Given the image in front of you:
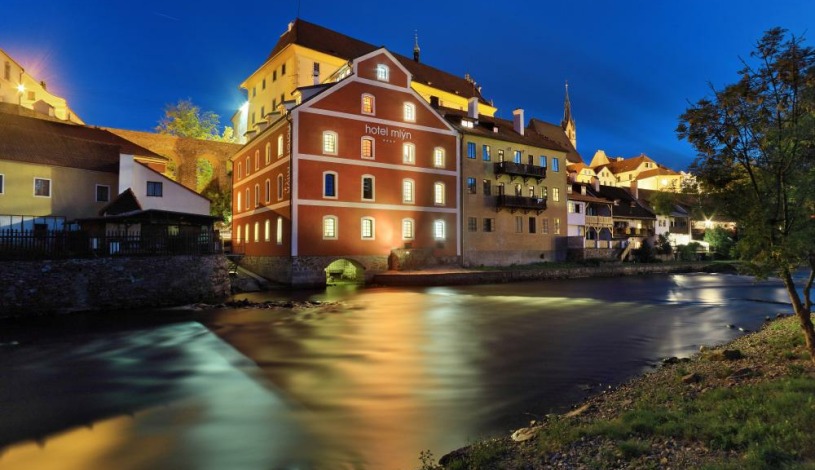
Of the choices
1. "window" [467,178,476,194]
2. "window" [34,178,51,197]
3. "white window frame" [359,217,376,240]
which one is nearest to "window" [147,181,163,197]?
"window" [34,178,51,197]

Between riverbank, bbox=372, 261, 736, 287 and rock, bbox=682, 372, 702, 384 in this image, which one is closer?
rock, bbox=682, 372, 702, 384

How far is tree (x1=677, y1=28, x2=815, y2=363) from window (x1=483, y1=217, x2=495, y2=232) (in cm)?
3441

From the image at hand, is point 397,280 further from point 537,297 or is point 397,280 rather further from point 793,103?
point 793,103

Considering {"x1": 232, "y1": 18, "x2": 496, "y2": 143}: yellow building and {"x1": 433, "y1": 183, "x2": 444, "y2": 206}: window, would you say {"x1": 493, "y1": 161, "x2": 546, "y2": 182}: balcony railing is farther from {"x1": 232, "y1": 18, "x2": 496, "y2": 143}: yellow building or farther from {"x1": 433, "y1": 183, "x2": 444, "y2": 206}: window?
{"x1": 232, "y1": 18, "x2": 496, "y2": 143}: yellow building

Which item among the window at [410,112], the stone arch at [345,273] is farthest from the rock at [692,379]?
the window at [410,112]

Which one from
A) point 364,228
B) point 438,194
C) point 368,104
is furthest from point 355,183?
point 438,194

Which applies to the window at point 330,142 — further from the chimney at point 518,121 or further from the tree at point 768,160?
the tree at point 768,160

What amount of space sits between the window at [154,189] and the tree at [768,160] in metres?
34.7

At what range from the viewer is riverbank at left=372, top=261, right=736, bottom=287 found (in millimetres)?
33406

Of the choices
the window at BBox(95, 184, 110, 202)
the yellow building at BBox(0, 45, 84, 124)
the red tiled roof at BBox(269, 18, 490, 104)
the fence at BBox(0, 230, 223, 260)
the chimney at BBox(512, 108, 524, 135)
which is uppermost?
the red tiled roof at BBox(269, 18, 490, 104)

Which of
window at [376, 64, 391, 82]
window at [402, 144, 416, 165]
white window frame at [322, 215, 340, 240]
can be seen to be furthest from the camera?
window at [402, 144, 416, 165]

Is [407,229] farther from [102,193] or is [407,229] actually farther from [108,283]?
[102,193]

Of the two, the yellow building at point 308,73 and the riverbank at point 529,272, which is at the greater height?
the yellow building at point 308,73

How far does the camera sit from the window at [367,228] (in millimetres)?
34719
